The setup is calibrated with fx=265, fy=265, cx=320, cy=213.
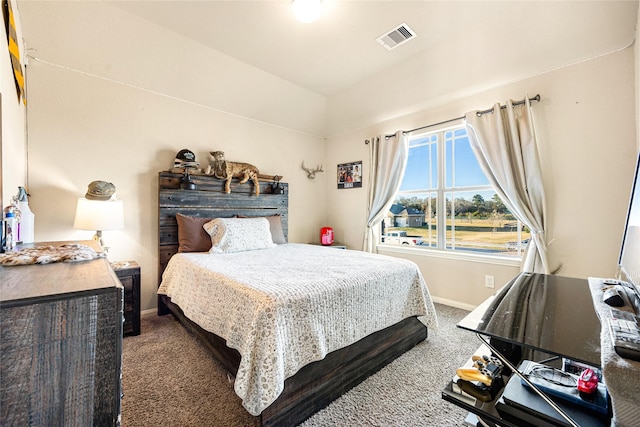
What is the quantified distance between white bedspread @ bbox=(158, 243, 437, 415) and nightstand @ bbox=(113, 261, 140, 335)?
272 mm

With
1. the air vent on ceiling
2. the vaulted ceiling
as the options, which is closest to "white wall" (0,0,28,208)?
the vaulted ceiling

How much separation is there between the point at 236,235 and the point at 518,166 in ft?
9.67

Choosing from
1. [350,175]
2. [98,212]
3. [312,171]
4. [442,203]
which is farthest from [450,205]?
[98,212]

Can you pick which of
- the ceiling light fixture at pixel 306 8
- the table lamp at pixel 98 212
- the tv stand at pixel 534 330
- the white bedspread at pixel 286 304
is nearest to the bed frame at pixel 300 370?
the white bedspread at pixel 286 304

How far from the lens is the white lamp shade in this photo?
2256 mm

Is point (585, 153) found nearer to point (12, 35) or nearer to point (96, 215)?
point (12, 35)

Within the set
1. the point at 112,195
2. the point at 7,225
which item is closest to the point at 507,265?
the point at 7,225

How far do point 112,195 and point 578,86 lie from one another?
4449mm

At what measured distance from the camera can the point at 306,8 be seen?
2.04m

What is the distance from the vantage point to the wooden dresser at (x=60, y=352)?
1.96 feet

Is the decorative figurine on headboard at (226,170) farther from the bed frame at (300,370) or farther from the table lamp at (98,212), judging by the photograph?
the table lamp at (98,212)

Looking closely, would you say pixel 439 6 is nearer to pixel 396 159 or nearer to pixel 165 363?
pixel 396 159

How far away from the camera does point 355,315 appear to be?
1704mm

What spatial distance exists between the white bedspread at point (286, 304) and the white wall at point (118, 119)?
98 cm
